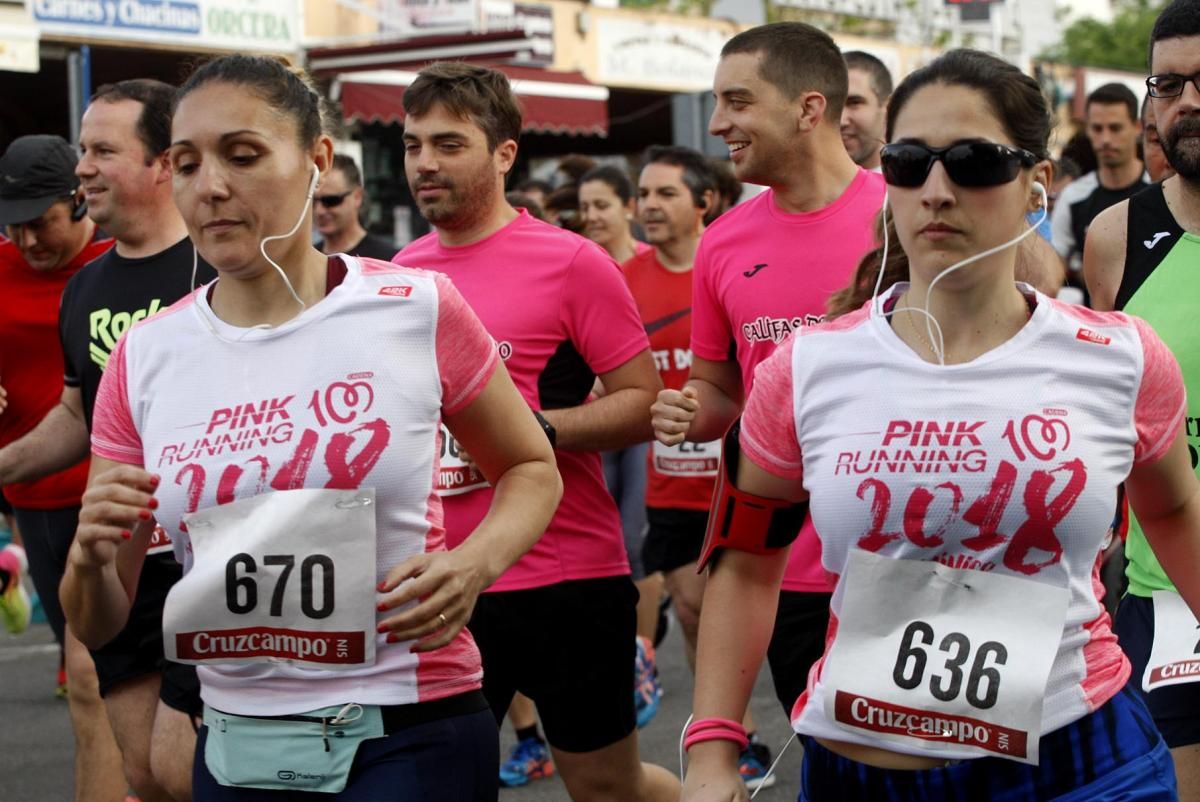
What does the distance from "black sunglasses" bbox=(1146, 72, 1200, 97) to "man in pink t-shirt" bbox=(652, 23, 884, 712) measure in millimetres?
935

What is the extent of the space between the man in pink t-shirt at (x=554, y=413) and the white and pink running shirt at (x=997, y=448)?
1983 millimetres

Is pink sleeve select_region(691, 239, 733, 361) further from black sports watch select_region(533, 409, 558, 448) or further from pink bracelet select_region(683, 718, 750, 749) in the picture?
pink bracelet select_region(683, 718, 750, 749)

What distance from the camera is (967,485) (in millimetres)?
2727

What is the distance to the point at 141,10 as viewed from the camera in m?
18.1

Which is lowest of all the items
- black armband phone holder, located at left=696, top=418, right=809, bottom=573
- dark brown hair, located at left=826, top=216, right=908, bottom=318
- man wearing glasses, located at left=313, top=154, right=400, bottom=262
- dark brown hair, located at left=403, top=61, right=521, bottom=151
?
man wearing glasses, located at left=313, top=154, right=400, bottom=262

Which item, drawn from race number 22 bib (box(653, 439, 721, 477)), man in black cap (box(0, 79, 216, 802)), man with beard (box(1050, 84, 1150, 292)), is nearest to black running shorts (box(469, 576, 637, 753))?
man in black cap (box(0, 79, 216, 802))

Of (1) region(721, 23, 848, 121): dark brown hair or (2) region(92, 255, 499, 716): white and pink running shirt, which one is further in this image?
(1) region(721, 23, 848, 121): dark brown hair

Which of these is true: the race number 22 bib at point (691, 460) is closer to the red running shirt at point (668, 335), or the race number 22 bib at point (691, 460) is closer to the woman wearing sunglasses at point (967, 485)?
the red running shirt at point (668, 335)

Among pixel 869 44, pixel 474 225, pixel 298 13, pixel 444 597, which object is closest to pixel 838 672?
pixel 444 597

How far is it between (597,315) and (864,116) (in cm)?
180

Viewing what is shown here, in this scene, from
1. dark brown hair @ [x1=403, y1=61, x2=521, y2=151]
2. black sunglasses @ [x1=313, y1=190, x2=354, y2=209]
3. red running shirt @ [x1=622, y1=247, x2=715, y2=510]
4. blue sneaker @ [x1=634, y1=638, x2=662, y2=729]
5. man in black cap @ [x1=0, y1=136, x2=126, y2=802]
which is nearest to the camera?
dark brown hair @ [x1=403, y1=61, x2=521, y2=151]

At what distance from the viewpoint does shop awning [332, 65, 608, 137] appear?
1825cm

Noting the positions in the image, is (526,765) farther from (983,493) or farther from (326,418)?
(983,493)

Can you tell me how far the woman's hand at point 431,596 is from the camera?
298cm
